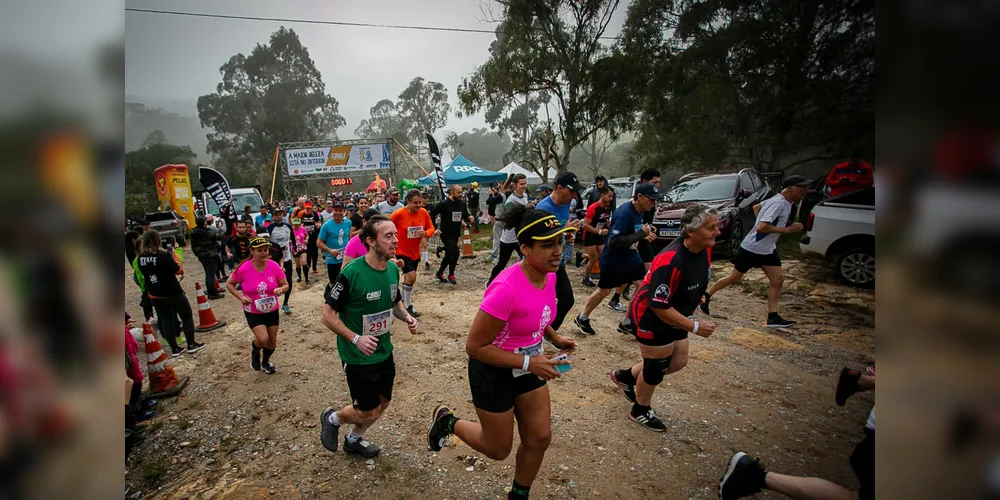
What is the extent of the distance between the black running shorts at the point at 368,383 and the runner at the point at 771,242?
4611 mm

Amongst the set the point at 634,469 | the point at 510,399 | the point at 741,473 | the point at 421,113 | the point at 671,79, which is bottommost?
the point at 634,469

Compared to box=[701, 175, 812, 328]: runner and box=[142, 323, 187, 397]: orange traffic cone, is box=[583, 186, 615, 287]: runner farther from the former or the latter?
box=[142, 323, 187, 397]: orange traffic cone

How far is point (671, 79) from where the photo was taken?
2707 mm

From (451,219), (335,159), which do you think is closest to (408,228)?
(451,219)

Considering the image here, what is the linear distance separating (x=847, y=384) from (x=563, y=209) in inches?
152

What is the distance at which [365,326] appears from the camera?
308cm

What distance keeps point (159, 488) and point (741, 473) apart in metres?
3.77

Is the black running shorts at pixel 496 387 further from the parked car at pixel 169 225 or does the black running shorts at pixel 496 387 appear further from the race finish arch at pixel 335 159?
the race finish arch at pixel 335 159

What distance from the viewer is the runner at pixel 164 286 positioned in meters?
4.96

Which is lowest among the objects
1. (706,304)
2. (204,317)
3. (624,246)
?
(204,317)

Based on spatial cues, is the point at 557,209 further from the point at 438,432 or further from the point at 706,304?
the point at 438,432

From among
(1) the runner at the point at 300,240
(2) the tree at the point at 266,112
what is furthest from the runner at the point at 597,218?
(2) the tree at the point at 266,112
